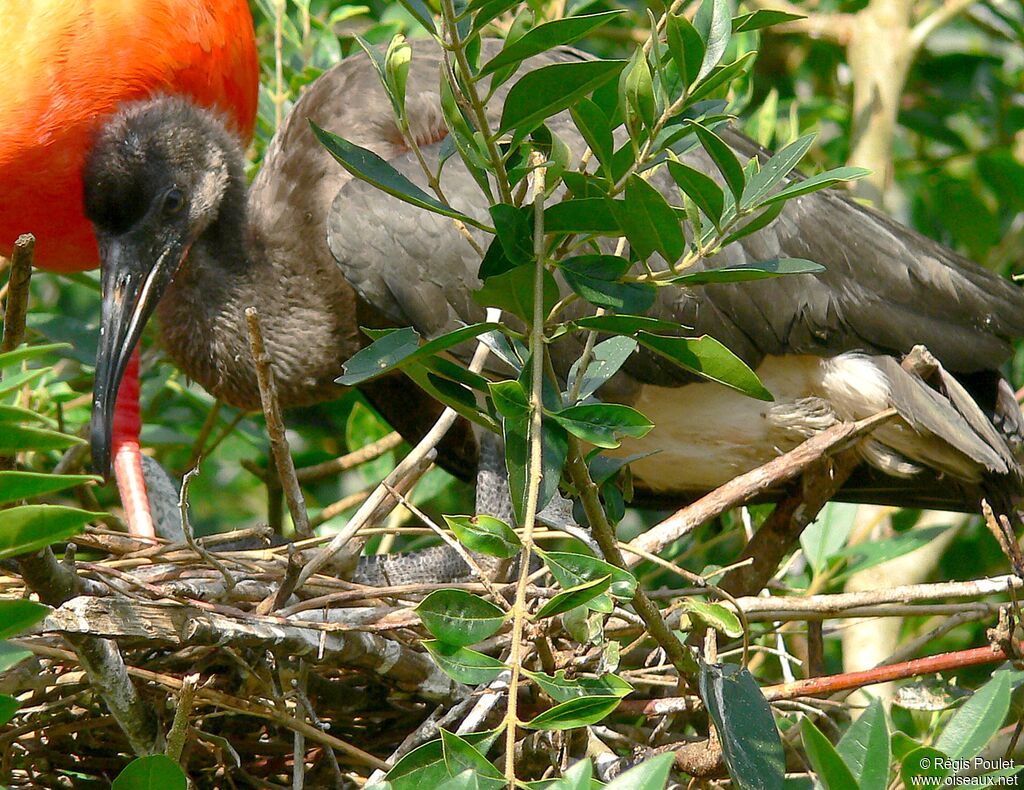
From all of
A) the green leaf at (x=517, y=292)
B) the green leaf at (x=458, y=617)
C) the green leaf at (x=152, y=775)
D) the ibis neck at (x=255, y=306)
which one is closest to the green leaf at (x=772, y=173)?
the green leaf at (x=517, y=292)

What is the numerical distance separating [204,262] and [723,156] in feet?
6.42

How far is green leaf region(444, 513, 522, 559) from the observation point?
138cm

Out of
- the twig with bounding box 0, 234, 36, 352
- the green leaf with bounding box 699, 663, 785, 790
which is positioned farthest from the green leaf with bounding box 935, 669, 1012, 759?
the twig with bounding box 0, 234, 36, 352

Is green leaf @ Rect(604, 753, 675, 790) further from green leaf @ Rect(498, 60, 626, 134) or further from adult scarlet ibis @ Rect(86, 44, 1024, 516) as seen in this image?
adult scarlet ibis @ Rect(86, 44, 1024, 516)

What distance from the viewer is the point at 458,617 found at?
1.35 meters

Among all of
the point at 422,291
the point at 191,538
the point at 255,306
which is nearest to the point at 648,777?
the point at 191,538

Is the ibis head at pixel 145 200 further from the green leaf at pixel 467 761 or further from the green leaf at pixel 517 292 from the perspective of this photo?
the green leaf at pixel 467 761

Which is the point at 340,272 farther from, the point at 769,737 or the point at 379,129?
the point at 769,737

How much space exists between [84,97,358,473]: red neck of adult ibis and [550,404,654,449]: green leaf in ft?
5.25

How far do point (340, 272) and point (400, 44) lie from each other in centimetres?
144

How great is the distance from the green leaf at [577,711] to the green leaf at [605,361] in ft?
1.26

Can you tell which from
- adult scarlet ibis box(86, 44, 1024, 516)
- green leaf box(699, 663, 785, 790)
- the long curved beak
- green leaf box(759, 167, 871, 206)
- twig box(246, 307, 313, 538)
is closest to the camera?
green leaf box(759, 167, 871, 206)

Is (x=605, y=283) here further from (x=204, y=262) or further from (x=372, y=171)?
(x=204, y=262)

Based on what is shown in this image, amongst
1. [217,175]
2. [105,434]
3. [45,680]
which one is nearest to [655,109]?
[45,680]
